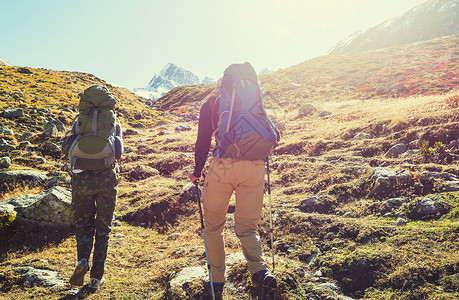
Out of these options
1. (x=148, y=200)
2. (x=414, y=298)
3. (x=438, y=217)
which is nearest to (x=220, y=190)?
(x=414, y=298)

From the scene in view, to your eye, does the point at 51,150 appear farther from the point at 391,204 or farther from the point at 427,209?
the point at 427,209

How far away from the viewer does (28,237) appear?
19.6ft

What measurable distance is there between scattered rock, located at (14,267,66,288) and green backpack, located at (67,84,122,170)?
215cm

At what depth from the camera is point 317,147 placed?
44.4 ft

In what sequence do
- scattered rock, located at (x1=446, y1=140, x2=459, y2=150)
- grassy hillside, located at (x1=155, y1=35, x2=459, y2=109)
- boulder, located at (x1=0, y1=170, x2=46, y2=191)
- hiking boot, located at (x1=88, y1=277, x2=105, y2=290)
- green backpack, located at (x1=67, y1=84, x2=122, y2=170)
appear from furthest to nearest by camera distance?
grassy hillside, located at (x1=155, y1=35, x2=459, y2=109) < scattered rock, located at (x1=446, y1=140, x2=459, y2=150) < boulder, located at (x1=0, y1=170, x2=46, y2=191) < hiking boot, located at (x1=88, y1=277, x2=105, y2=290) < green backpack, located at (x1=67, y1=84, x2=122, y2=170)

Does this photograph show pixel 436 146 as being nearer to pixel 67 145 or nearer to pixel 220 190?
pixel 220 190

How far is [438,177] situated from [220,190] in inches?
269

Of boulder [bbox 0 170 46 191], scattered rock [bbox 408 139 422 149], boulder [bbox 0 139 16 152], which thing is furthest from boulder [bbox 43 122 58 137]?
scattered rock [bbox 408 139 422 149]

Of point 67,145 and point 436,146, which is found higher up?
point 67,145

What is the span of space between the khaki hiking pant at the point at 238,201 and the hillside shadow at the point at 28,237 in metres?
4.55

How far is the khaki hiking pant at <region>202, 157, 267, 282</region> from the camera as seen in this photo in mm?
3555

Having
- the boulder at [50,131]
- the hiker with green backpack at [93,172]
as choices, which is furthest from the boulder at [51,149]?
the hiker with green backpack at [93,172]

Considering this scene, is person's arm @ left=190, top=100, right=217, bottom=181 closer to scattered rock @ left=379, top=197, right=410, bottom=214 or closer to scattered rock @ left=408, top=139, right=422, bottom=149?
scattered rock @ left=379, top=197, right=410, bottom=214

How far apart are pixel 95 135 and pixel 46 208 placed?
12.3ft
